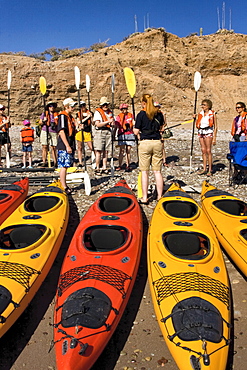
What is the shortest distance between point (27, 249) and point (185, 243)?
1647 millimetres

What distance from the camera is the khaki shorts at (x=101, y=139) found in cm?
681

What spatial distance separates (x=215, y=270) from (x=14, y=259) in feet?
6.24

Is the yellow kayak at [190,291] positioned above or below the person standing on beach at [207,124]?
below

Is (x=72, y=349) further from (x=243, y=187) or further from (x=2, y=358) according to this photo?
(x=243, y=187)

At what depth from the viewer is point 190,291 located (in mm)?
Answer: 2668

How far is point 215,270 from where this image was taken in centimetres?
300

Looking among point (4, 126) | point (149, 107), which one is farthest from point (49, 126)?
point (149, 107)

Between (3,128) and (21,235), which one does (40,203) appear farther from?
(3,128)

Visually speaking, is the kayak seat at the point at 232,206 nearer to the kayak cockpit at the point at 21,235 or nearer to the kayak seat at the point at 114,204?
the kayak seat at the point at 114,204

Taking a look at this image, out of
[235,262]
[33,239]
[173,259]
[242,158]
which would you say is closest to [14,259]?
[33,239]

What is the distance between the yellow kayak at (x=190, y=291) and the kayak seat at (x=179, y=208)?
0.33 meters

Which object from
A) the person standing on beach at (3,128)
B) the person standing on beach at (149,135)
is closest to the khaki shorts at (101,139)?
the person standing on beach at (149,135)

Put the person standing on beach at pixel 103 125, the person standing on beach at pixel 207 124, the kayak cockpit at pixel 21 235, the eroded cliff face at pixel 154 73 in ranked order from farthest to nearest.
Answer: the eroded cliff face at pixel 154 73 < the person standing on beach at pixel 103 125 < the person standing on beach at pixel 207 124 < the kayak cockpit at pixel 21 235

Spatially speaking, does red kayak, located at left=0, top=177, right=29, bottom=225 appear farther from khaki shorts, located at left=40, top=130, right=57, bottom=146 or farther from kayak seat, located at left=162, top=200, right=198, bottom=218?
kayak seat, located at left=162, top=200, right=198, bottom=218
